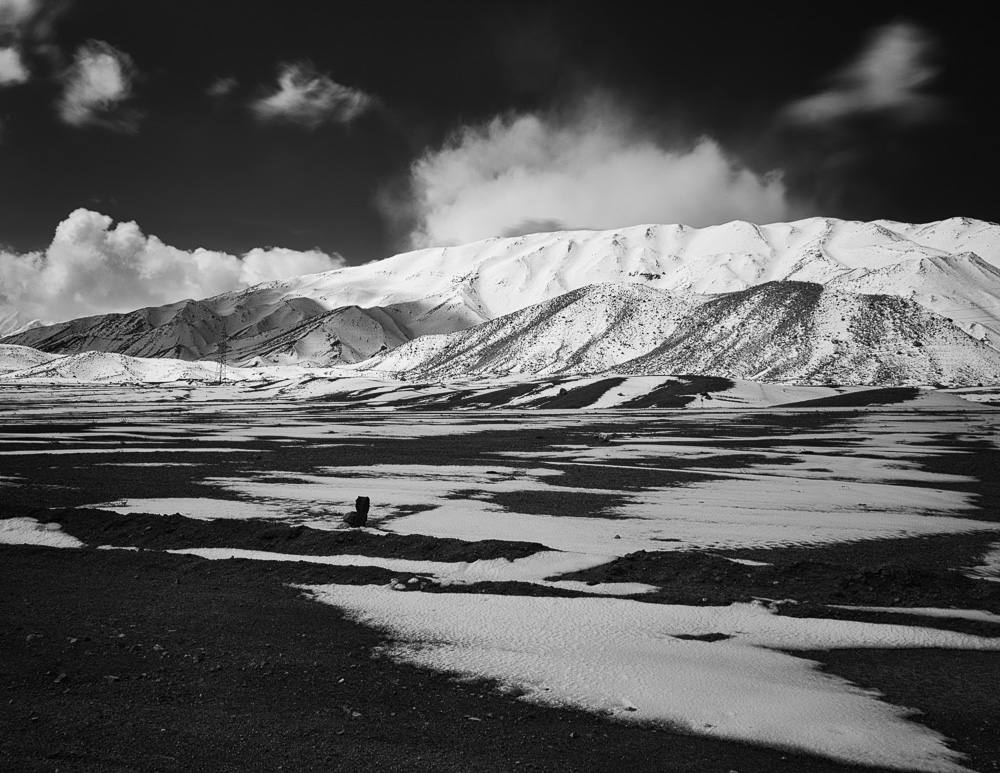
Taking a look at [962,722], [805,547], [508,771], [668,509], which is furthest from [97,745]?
[668,509]

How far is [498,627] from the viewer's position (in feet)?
36.2

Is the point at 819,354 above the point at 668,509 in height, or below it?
above

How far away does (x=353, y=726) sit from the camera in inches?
292

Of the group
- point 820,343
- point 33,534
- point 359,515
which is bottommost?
point 33,534

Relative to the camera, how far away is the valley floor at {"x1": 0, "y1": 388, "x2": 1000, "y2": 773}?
711cm

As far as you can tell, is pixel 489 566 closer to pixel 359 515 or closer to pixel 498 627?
pixel 498 627

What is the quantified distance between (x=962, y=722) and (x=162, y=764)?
933cm

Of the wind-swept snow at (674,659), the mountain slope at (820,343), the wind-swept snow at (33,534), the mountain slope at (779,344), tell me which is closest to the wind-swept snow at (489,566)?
the wind-swept snow at (674,659)

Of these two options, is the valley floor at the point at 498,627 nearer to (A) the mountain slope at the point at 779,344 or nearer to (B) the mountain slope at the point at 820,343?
(B) the mountain slope at the point at 820,343

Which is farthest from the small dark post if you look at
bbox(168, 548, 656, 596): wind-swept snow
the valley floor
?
bbox(168, 548, 656, 596): wind-swept snow

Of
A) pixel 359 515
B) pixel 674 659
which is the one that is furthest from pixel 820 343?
pixel 674 659

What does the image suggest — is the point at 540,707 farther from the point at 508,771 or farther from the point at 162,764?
the point at 162,764

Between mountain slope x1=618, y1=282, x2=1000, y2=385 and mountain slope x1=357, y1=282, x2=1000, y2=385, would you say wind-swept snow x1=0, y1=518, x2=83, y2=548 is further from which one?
mountain slope x1=618, y1=282, x2=1000, y2=385

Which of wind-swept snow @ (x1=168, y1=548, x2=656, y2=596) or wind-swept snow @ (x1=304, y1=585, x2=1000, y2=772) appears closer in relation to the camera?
wind-swept snow @ (x1=304, y1=585, x2=1000, y2=772)
